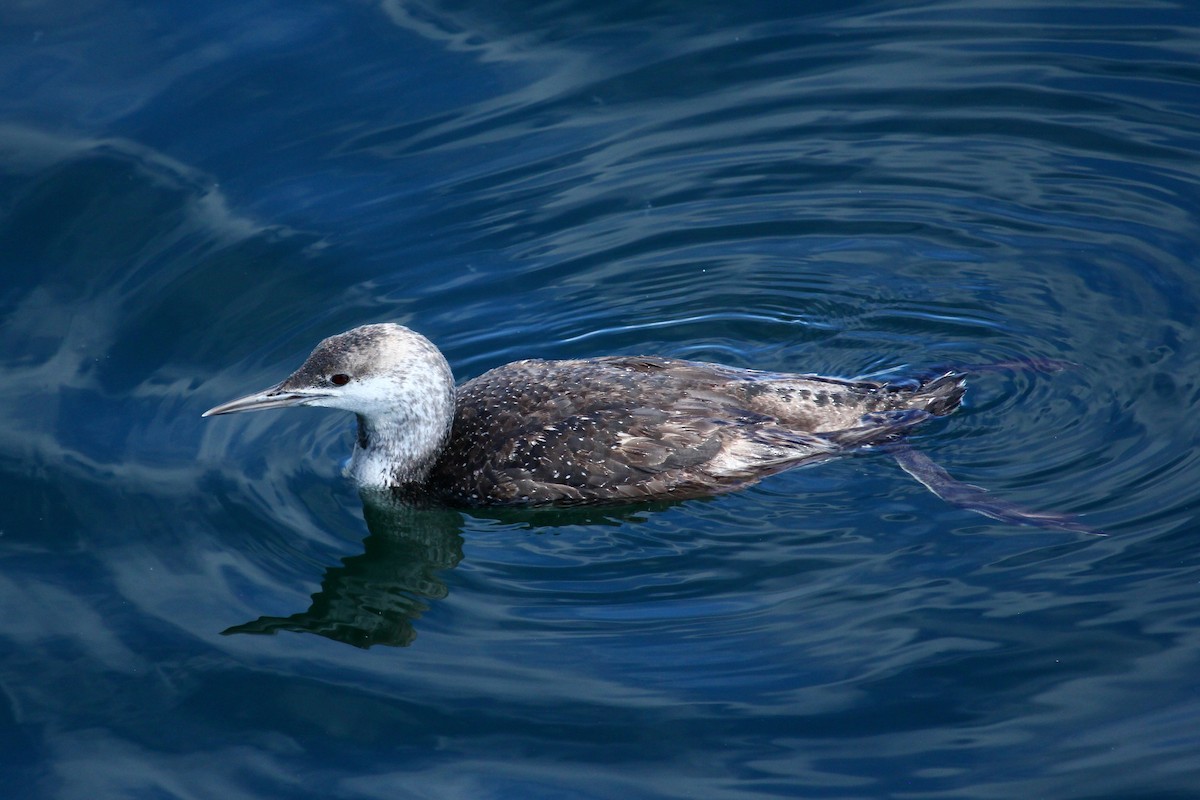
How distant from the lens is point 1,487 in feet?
24.5

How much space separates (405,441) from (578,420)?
0.89 m

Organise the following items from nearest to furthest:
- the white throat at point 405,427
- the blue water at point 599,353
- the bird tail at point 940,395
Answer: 1. the blue water at point 599,353
2. the white throat at point 405,427
3. the bird tail at point 940,395

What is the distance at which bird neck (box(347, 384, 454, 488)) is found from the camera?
7098mm

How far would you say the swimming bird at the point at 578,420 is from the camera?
691 centimetres

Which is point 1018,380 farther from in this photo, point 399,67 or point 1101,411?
point 399,67

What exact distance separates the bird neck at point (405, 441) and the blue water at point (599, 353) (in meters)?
0.23

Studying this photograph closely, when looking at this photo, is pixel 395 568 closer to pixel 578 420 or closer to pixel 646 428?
pixel 578 420

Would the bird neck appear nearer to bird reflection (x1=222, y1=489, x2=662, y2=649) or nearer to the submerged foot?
bird reflection (x1=222, y1=489, x2=662, y2=649)

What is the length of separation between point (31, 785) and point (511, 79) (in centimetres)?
598

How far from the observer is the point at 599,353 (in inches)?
320

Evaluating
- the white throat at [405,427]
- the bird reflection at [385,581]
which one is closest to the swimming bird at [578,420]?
the white throat at [405,427]

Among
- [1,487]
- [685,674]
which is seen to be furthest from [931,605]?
[1,487]

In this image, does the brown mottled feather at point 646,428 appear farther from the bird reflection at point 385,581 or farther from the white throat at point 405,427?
the bird reflection at point 385,581

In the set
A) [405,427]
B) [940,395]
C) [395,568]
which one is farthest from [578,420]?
[940,395]
